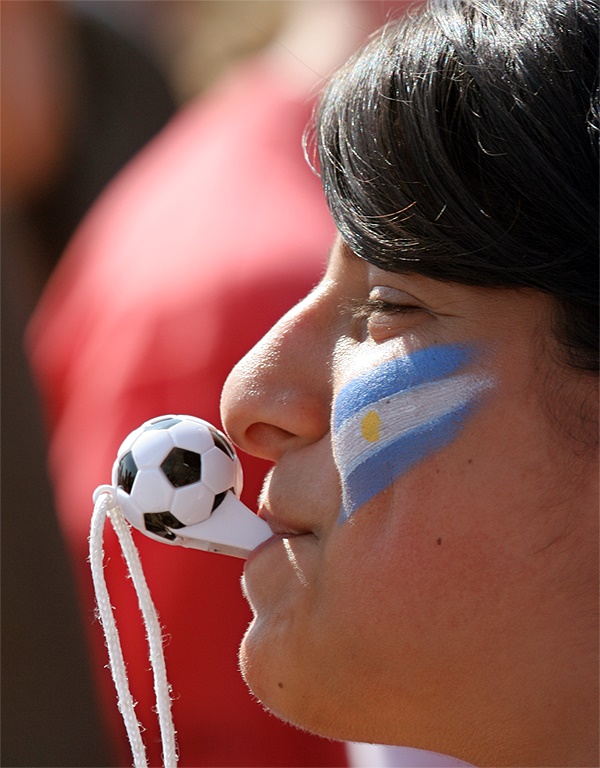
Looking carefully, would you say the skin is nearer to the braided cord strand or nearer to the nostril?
the nostril

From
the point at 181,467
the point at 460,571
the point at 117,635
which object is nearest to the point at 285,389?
the point at 181,467

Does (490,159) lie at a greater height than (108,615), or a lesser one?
greater

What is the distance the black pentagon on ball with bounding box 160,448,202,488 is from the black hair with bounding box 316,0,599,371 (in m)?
0.36

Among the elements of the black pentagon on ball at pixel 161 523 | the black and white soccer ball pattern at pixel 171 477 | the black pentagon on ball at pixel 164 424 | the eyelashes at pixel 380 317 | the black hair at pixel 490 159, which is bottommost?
the black pentagon on ball at pixel 161 523

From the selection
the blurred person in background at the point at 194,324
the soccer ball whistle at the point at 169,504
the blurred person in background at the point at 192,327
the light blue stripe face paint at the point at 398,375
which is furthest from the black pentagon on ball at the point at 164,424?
the blurred person in background at the point at 192,327

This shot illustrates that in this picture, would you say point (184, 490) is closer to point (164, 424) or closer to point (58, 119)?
point (164, 424)

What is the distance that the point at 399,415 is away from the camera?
1256 mm

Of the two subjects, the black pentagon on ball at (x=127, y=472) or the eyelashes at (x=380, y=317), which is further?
the black pentagon on ball at (x=127, y=472)

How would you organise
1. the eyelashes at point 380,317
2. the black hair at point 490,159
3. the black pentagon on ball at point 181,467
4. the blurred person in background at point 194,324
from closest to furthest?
the black hair at point 490,159 → the eyelashes at point 380,317 → the black pentagon on ball at point 181,467 → the blurred person in background at point 194,324

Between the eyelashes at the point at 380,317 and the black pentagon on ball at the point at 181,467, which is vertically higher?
the eyelashes at the point at 380,317

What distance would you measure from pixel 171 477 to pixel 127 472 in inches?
2.7

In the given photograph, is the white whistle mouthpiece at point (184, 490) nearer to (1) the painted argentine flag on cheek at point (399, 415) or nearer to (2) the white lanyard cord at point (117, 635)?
(2) the white lanyard cord at point (117, 635)

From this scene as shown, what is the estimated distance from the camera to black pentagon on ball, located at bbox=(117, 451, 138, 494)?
1.44 m

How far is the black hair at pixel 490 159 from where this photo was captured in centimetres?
119
